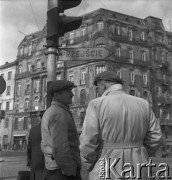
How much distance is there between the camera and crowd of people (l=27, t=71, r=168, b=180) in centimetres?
257

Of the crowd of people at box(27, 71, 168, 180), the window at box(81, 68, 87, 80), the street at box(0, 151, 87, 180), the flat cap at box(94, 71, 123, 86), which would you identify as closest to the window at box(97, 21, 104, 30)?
the window at box(81, 68, 87, 80)

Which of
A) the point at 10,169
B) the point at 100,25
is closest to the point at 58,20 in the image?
the point at 10,169

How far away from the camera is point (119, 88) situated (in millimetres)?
2832

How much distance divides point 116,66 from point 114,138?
125 ft

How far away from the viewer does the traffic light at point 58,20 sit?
471 cm

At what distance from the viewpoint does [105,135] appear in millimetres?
2607

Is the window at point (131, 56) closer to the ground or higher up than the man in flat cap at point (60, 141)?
higher up

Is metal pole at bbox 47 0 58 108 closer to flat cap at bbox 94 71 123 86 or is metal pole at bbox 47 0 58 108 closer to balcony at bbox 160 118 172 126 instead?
flat cap at bbox 94 71 123 86

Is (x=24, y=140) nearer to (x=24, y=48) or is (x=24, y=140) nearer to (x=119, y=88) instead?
(x=24, y=48)

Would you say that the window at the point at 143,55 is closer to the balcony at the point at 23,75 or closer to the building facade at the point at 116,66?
the building facade at the point at 116,66

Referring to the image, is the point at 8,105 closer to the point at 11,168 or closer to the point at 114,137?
the point at 11,168

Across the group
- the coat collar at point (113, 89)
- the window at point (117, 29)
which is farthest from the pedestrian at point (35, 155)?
the window at point (117, 29)

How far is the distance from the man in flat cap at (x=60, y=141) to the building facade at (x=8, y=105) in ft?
148

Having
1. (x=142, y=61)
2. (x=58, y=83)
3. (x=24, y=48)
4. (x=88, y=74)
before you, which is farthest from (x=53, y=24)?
(x=24, y=48)
